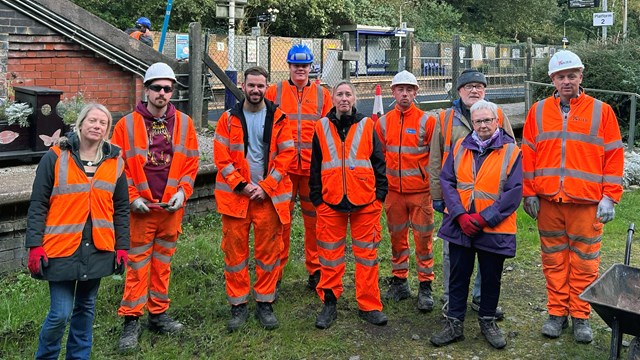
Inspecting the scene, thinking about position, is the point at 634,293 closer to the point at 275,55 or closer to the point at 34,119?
the point at 34,119

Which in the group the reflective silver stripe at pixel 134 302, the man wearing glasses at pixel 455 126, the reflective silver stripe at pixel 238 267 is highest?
the man wearing glasses at pixel 455 126

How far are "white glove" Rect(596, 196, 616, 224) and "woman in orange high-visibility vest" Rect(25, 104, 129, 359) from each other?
3407mm

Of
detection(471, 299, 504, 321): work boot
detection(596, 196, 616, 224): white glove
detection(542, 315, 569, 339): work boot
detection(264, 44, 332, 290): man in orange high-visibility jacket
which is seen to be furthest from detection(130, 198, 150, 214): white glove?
detection(596, 196, 616, 224): white glove

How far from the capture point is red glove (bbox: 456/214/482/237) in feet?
15.3

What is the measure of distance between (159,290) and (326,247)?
1344 millimetres

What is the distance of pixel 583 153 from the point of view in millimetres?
4953

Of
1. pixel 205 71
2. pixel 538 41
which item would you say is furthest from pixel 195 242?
pixel 538 41

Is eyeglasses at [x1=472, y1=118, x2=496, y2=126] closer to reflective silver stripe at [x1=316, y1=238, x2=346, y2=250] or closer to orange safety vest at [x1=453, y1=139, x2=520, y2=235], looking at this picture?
orange safety vest at [x1=453, y1=139, x2=520, y2=235]

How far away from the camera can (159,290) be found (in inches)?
199

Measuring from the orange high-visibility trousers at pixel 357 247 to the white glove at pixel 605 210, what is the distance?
1.66 metres

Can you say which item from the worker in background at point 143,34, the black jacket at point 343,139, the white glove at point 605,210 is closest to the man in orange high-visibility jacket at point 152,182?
the black jacket at point 343,139

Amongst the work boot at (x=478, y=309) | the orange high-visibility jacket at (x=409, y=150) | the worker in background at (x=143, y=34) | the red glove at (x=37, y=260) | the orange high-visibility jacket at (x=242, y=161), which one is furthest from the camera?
the worker in background at (x=143, y=34)

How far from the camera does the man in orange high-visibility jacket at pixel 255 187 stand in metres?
5.16

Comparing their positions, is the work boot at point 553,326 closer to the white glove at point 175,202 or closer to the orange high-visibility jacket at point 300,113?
the orange high-visibility jacket at point 300,113
